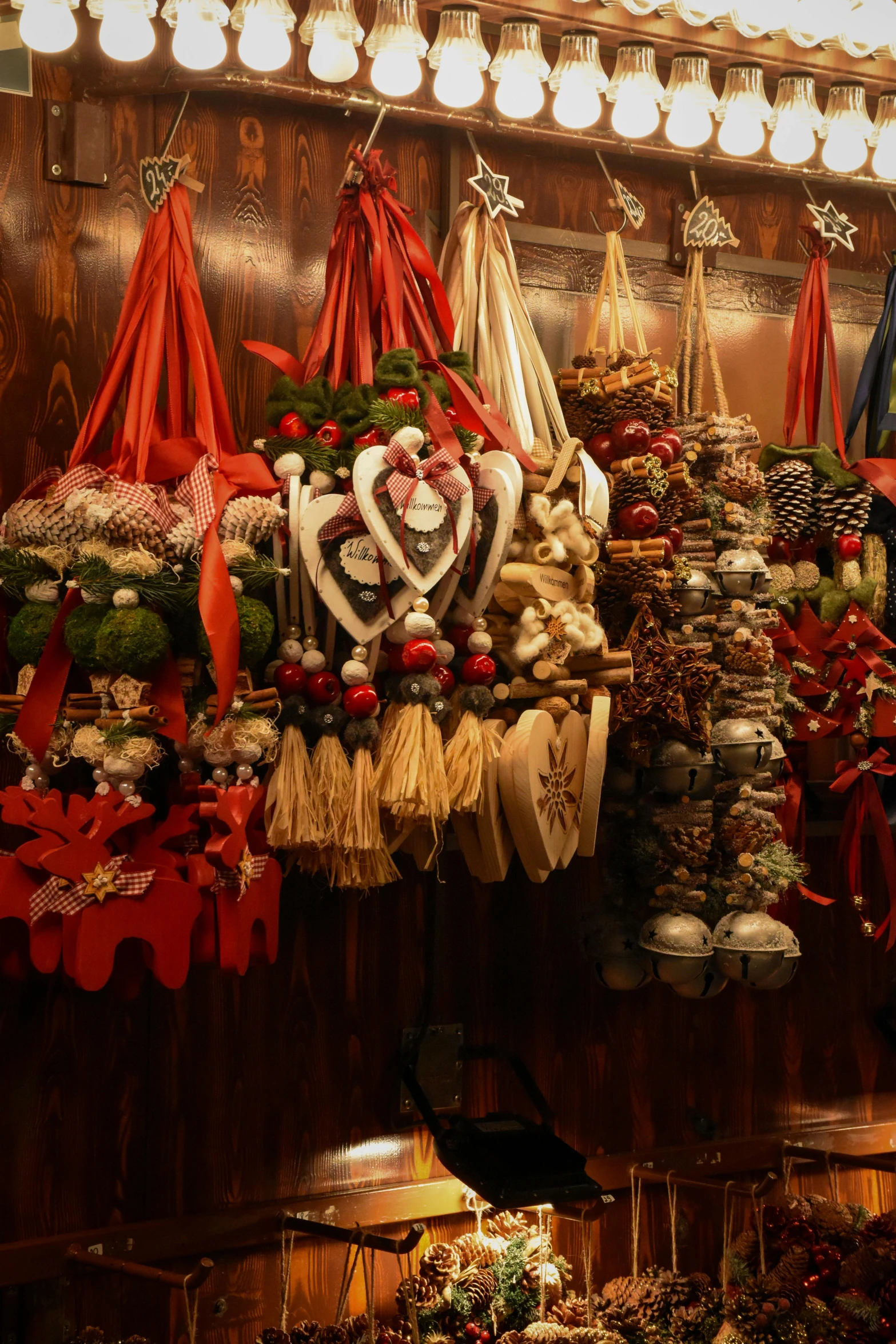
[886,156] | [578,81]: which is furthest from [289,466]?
[886,156]

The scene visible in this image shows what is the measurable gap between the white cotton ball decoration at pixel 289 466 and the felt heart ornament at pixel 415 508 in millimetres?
71

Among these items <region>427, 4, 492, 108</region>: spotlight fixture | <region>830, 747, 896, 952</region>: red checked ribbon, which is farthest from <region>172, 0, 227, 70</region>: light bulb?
<region>830, 747, 896, 952</region>: red checked ribbon

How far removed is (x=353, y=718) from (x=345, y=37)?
806 millimetres

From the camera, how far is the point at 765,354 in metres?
2.06

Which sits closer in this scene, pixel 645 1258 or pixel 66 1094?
pixel 66 1094

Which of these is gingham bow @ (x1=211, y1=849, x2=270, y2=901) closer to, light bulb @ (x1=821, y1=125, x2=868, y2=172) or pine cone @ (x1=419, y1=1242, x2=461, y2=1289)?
pine cone @ (x1=419, y1=1242, x2=461, y2=1289)

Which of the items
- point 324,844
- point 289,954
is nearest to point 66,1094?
point 289,954

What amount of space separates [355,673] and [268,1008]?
0.54 meters

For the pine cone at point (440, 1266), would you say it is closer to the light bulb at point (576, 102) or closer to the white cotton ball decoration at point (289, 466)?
the white cotton ball decoration at point (289, 466)

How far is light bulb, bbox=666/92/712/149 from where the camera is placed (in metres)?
1.84

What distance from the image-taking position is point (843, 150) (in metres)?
1.93

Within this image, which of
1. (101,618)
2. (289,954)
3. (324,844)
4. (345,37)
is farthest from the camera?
(289,954)

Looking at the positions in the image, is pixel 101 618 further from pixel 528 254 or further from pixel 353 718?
pixel 528 254

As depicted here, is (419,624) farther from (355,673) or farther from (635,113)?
(635,113)
